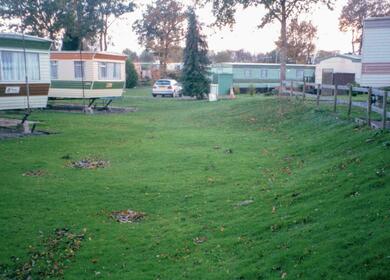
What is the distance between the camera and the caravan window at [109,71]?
89.4 ft

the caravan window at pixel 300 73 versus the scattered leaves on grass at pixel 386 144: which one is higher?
the caravan window at pixel 300 73

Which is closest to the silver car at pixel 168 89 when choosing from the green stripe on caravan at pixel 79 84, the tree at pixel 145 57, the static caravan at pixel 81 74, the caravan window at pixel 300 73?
the static caravan at pixel 81 74

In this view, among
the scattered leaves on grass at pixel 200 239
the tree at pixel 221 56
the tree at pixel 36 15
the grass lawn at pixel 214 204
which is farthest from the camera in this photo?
the tree at pixel 221 56

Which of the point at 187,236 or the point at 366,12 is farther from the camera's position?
the point at 366,12

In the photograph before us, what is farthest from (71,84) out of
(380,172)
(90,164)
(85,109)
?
(380,172)

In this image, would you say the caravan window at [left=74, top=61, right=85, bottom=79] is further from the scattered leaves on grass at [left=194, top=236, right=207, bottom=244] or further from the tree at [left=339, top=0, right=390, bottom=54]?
the tree at [left=339, top=0, right=390, bottom=54]

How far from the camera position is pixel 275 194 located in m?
8.23

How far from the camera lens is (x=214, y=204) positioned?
827 cm

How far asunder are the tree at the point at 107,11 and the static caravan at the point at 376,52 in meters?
36.0

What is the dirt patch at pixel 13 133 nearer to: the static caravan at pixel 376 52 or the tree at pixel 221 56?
the static caravan at pixel 376 52

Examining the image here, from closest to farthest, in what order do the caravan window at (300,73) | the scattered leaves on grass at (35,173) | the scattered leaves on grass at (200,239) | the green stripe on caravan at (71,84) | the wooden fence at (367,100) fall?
the scattered leaves on grass at (200,239) → the wooden fence at (367,100) → the scattered leaves on grass at (35,173) → the green stripe on caravan at (71,84) → the caravan window at (300,73)

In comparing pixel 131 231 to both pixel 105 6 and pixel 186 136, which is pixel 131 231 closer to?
pixel 186 136

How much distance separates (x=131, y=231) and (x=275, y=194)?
2.74 meters

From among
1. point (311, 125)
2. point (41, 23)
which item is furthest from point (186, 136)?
point (41, 23)
